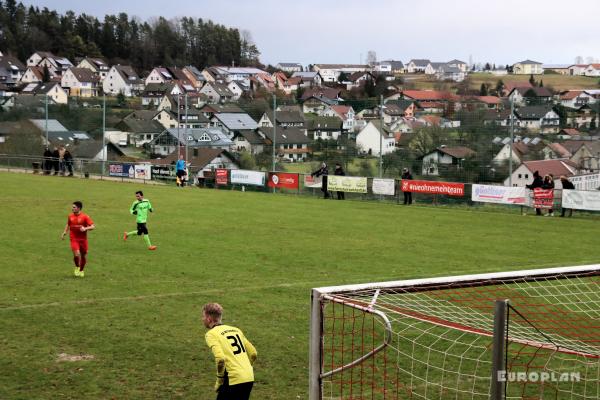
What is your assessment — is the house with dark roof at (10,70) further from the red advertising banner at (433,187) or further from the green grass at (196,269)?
the red advertising banner at (433,187)

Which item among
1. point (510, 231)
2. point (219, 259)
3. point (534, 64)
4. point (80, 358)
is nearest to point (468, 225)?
point (510, 231)

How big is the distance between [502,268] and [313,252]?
17.5 feet

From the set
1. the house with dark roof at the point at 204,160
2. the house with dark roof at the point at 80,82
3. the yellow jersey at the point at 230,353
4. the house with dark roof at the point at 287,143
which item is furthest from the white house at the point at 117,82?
the yellow jersey at the point at 230,353

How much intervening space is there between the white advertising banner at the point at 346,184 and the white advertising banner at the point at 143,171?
13754 mm

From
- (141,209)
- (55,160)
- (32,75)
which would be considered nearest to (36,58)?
(32,75)

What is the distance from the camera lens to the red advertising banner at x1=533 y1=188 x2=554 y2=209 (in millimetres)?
32406

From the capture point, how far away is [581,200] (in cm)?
3175

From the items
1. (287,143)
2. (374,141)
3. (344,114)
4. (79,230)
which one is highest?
(344,114)

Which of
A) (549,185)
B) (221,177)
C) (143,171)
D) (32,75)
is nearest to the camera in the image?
(549,185)

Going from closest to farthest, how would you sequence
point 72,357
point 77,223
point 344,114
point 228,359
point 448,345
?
point 228,359, point 72,357, point 448,345, point 77,223, point 344,114

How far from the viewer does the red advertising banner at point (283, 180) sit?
41031 millimetres

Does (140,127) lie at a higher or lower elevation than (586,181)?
higher

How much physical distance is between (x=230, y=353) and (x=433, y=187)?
29.5 metres

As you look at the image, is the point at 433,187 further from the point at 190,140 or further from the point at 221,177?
the point at 190,140
